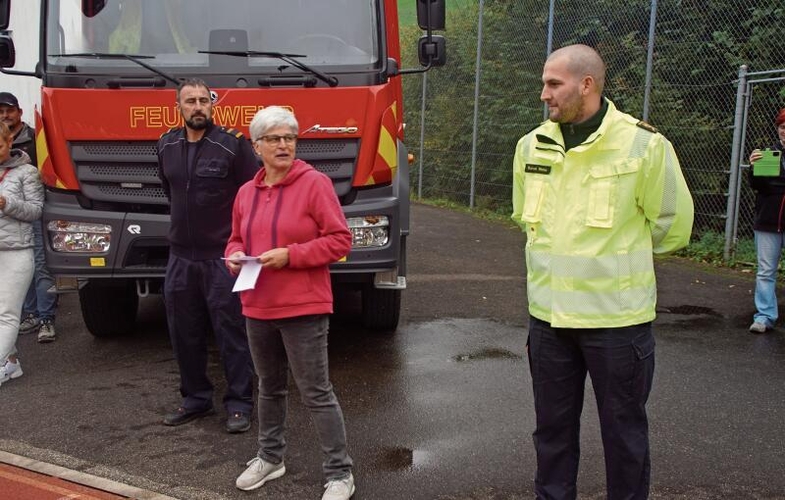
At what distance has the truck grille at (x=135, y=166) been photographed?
5.61 m

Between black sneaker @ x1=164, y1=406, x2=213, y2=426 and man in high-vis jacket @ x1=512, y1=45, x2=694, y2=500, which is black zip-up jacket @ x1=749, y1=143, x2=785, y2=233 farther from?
black sneaker @ x1=164, y1=406, x2=213, y2=426

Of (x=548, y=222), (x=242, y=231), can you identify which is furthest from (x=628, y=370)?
(x=242, y=231)

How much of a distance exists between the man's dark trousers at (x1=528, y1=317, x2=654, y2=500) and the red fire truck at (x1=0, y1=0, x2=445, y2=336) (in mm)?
2460

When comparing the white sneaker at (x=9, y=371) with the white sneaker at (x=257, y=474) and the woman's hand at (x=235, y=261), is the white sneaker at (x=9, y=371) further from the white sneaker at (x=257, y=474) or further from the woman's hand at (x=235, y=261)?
the woman's hand at (x=235, y=261)

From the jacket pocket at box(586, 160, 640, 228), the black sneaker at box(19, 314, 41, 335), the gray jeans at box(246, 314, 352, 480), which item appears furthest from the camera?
the black sneaker at box(19, 314, 41, 335)

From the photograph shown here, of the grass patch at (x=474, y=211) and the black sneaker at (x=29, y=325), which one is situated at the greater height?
the grass patch at (x=474, y=211)

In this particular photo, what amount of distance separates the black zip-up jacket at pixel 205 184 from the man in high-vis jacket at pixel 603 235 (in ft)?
6.37

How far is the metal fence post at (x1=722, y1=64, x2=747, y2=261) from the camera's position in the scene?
9.44 meters

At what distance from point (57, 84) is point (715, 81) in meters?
7.58

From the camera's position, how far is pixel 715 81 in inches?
398

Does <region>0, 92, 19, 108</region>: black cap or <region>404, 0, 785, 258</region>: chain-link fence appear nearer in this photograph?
<region>0, 92, 19, 108</region>: black cap

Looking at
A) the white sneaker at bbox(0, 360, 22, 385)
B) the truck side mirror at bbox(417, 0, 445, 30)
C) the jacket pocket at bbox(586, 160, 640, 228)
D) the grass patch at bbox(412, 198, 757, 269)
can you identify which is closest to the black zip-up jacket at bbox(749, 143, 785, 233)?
the grass patch at bbox(412, 198, 757, 269)

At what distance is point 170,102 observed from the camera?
551cm

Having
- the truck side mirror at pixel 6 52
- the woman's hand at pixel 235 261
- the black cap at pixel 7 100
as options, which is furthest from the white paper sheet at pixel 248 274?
the black cap at pixel 7 100
